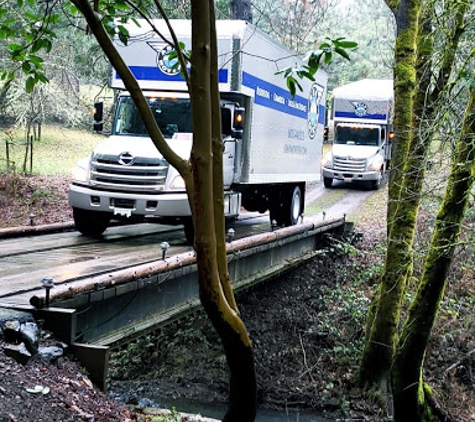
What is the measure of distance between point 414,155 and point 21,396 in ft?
26.2

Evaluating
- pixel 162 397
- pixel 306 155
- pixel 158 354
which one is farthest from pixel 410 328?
pixel 306 155

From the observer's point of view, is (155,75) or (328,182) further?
(328,182)

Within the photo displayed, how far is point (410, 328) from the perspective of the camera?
34.4 feet

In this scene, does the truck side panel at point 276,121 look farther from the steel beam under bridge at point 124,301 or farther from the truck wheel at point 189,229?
the steel beam under bridge at point 124,301

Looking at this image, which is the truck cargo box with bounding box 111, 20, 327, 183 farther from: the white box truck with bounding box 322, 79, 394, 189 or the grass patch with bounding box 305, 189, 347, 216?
the white box truck with bounding box 322, 79, 394, 189

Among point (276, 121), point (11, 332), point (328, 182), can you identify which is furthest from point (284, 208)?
point (328, 182)

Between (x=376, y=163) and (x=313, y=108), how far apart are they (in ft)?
40.0

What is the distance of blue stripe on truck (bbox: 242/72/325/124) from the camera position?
1326cm

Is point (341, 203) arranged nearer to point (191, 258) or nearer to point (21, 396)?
point (191, 258)

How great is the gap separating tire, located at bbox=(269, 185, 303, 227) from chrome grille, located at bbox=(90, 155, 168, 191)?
5614mm

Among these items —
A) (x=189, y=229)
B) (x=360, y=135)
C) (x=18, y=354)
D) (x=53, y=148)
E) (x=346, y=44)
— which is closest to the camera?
(x=346, y=44)

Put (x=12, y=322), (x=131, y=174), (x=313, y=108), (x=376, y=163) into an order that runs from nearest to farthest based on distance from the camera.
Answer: (x=12, y=322) < (x=131, y=174) < (x=313, y=108) < (x=376, y=163)

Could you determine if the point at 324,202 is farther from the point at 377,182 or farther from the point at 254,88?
the point at 254,88

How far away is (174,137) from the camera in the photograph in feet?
39.9
